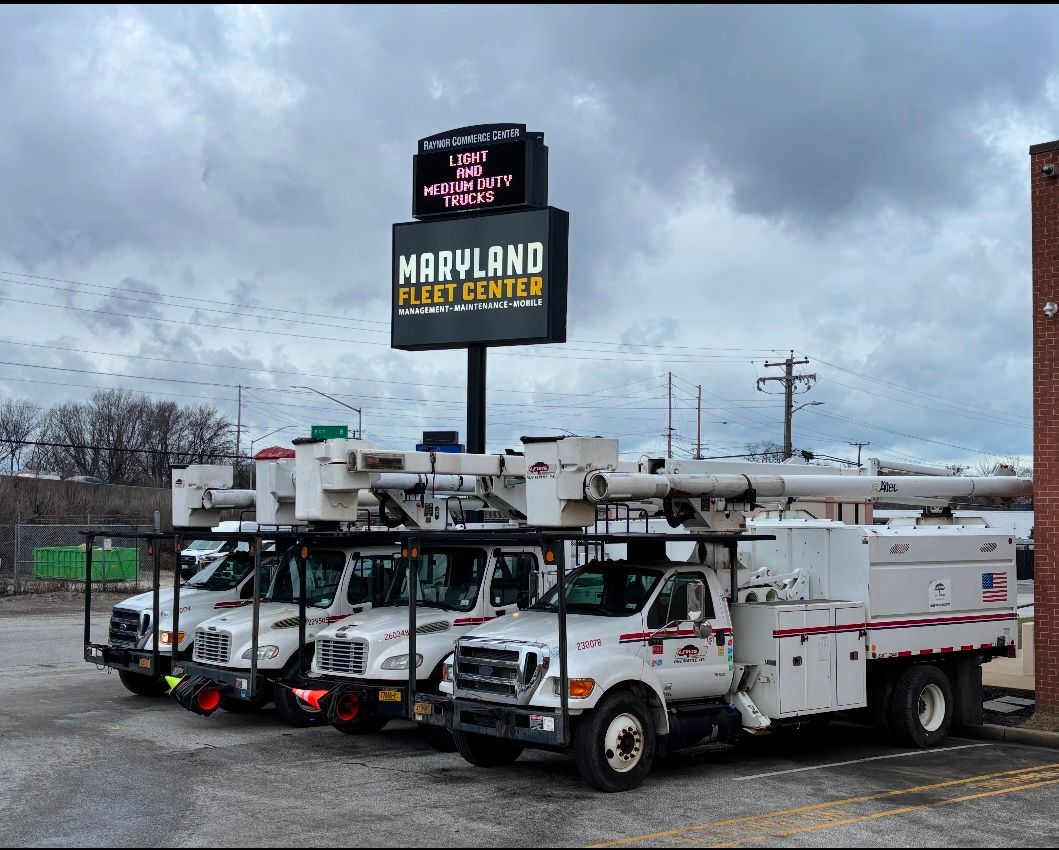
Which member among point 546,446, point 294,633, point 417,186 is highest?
point 417,186

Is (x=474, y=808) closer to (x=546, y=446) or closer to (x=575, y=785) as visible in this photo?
(x=575, y=785)

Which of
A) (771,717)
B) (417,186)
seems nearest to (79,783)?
(771,717)

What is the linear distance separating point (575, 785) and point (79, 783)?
15.8 ft

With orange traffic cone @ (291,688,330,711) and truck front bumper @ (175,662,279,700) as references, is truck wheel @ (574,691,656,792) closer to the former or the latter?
orange traffic cone @ (291,688,330,711)

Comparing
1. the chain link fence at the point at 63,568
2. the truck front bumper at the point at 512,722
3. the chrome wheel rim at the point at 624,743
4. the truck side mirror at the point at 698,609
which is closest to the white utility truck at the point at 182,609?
the truck front bumper at the point at 512,722

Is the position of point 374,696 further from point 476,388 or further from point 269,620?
point 476,388

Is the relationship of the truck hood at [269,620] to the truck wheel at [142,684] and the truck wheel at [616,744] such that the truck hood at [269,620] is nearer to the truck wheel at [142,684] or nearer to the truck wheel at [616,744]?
the truck wheel at [142,684]

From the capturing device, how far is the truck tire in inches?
503

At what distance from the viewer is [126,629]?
59.0 ft

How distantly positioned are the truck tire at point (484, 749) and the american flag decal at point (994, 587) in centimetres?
639

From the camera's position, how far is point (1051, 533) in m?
16.1

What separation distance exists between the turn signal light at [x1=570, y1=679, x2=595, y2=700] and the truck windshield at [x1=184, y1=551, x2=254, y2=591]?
8.02 metres

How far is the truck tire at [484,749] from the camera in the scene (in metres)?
12.8

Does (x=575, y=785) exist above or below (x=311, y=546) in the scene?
below
